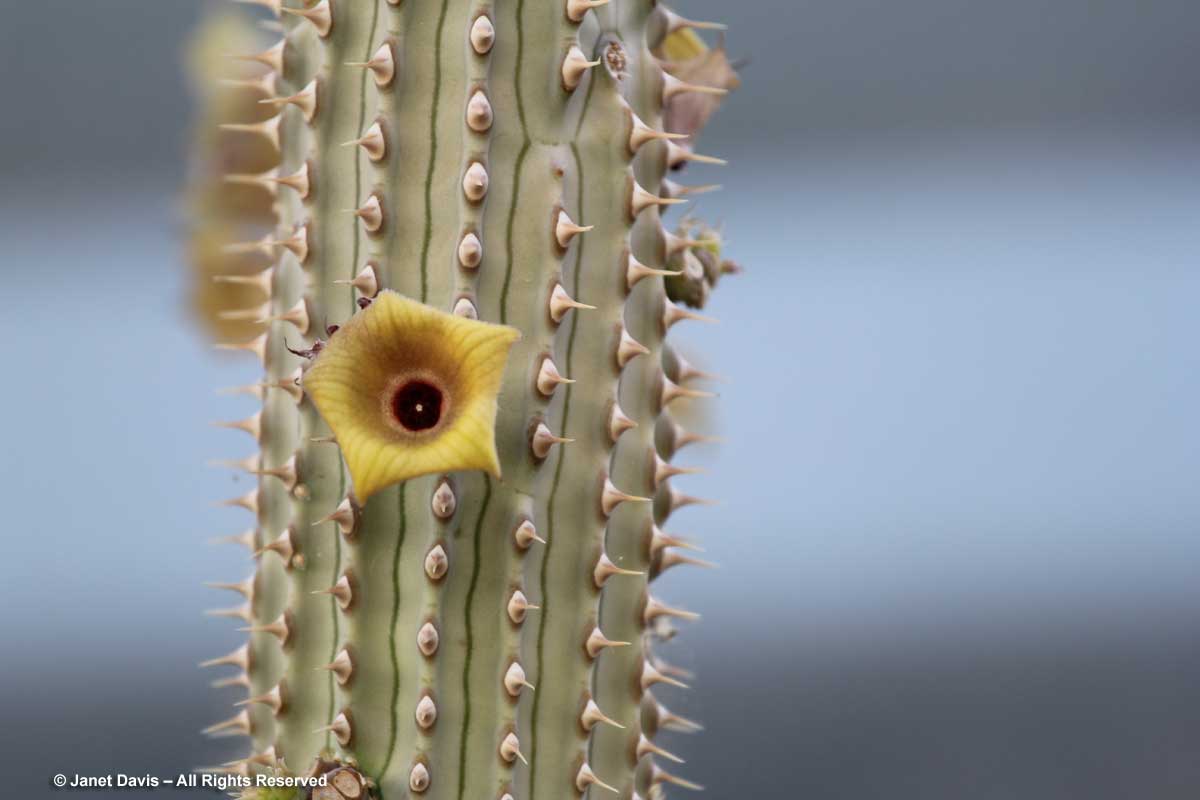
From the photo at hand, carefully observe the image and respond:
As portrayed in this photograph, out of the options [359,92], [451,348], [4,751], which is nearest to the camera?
[451,348]

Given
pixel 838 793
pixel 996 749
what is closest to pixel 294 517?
pixel 838 793

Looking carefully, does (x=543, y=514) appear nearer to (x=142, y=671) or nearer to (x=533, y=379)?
(x=533, y=379)

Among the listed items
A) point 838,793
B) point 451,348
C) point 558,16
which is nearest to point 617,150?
point 558,16

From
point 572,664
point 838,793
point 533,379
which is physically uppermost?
point 533,379

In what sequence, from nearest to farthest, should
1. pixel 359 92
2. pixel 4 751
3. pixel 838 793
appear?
1. pixel 359 92
2. pixel 4 751
3. pixel 838 793

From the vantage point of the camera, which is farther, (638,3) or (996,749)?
(996,749)

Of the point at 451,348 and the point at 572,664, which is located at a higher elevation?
the point at 451,348

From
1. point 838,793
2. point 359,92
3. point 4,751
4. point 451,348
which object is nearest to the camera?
point 451,348

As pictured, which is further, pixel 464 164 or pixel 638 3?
pixel 638 3

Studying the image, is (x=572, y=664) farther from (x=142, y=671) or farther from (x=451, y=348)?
(x=142, y=671)
